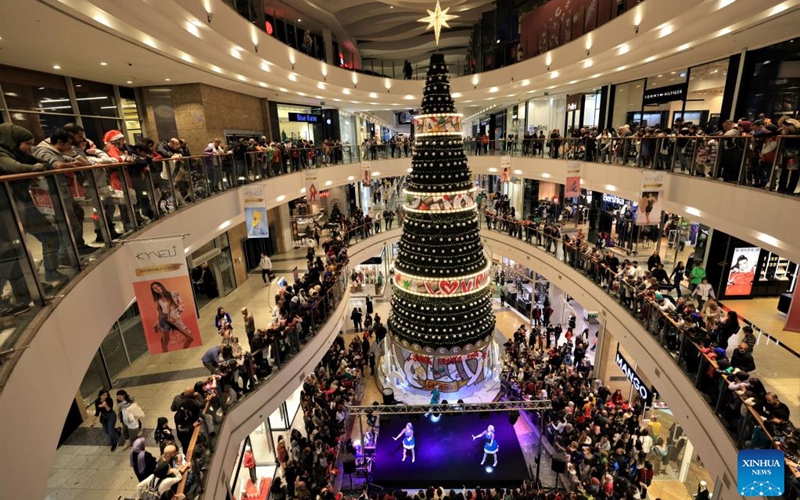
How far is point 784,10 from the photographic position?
25.5 ft

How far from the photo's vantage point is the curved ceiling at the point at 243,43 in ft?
22.9

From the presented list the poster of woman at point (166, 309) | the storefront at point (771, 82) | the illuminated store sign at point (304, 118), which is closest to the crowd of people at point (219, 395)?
the poster of woman at point (166, 309)

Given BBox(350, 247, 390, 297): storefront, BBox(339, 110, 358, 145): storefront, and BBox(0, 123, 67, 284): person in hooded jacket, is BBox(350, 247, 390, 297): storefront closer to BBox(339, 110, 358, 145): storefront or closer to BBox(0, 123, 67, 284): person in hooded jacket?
BBox(339, 110, 358, 145): storefront

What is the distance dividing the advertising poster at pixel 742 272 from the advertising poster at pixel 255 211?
13.3 metres

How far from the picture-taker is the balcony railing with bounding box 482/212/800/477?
5520 millimetres

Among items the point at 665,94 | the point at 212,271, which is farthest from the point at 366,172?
the point at 665,94

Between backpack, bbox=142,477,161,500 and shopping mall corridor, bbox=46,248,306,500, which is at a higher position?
backpack, bbox=142,477,161,500

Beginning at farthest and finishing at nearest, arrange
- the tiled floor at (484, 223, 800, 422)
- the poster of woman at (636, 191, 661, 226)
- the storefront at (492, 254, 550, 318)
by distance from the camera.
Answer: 1. the storefront at (492, 254, 550, 318)
2. the poster of woman at (636, 191, 661, 226)
3. the tiled floor at (484, 223, 800, 422)

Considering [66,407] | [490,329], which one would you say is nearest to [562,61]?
[490,329]

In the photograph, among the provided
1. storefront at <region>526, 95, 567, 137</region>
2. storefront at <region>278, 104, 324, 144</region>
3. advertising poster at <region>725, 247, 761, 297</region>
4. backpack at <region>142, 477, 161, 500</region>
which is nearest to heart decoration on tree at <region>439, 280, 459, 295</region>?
advertising poster at <region>725, 247, 761, 297</region>

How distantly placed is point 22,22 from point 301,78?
9814 millimetres

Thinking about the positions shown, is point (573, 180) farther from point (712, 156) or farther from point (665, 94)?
point (712, 156)

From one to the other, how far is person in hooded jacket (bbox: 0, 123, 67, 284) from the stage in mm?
9280

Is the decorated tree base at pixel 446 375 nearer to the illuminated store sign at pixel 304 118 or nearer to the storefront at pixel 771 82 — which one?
the storefront at pixel 771 82
